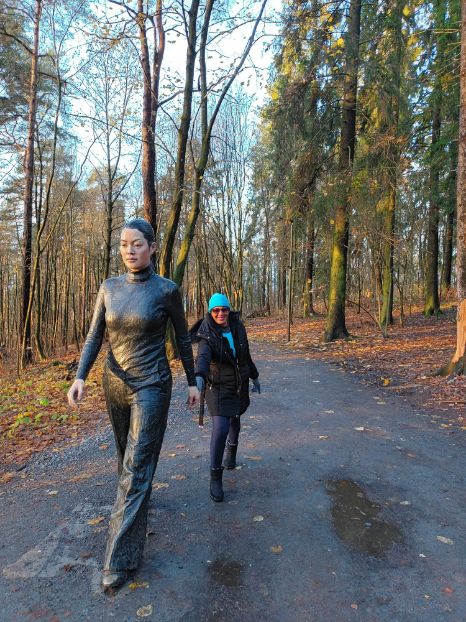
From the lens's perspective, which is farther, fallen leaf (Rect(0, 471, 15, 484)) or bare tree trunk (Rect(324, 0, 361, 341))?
bare tree trunk (Rect(324, 0, 361, 341))

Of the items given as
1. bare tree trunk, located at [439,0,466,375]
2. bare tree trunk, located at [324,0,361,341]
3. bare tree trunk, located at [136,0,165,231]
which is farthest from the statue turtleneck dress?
bare tree trunk, located at [324,0,361,341]

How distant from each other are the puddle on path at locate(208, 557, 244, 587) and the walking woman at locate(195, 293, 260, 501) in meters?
0.87

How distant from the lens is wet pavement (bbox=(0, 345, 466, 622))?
2.39m

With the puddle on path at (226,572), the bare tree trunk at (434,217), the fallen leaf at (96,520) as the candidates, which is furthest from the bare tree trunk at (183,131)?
the bare tree trunk at (434,217)

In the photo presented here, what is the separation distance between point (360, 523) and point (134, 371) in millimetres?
2136

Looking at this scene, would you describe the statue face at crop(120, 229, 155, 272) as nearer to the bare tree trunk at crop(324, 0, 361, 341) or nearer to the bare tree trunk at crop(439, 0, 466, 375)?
the bare tree trunk at crop(439, 0, 466, 375)

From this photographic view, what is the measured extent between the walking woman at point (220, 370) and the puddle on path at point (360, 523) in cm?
103

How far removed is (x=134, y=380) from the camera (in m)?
2.76

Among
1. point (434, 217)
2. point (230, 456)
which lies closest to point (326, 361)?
point (230, 456)

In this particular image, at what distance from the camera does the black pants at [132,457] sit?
2.56 meters

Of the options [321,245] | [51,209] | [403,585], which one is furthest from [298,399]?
[51,209]

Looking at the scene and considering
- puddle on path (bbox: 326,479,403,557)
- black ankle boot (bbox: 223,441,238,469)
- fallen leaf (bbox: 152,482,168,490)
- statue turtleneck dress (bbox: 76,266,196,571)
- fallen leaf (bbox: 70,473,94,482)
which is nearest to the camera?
statue turtleneck dress (bbox: 76,266,196,571)

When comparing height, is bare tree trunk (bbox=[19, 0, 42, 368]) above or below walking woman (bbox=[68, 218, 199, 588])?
above

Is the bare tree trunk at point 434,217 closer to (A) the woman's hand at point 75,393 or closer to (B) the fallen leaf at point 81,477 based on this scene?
(B) the fallen leaf at point 81,477
